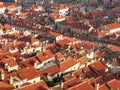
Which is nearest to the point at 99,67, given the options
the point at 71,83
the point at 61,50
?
the point at 71,83

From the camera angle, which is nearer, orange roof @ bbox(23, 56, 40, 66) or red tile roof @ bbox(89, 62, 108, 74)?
red tile roof @ bbox(89, 62, 108, 74)

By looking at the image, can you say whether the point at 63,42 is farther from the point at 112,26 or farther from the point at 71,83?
the point at 71,83

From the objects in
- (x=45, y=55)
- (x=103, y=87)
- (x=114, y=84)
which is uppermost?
(x=103, y=87)

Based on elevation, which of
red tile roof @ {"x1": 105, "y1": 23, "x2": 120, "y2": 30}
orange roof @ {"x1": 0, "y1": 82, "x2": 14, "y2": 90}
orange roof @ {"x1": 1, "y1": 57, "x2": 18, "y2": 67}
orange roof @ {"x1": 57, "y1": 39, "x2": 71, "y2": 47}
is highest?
orange roof @ {"x1": 0, "y1": 82, "x2": 14, "y2": 90}

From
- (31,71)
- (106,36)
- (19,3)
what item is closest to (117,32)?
(106,36)

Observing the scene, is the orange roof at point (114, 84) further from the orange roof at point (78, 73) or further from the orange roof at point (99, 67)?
the orange roof at point (99, 67)

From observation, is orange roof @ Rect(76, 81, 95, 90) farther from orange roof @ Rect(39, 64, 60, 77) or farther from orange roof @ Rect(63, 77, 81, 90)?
orange roof @ Rect(39, 64, 60, 77)

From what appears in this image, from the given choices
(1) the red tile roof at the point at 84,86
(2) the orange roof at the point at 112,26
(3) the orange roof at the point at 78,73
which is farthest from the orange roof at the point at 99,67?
(2) the orange roof at the point at 112,26

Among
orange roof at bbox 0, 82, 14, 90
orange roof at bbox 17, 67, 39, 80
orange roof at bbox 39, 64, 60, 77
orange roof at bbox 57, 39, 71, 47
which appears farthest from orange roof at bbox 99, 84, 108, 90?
orange roof at bbox 57, 39, 71, 47
